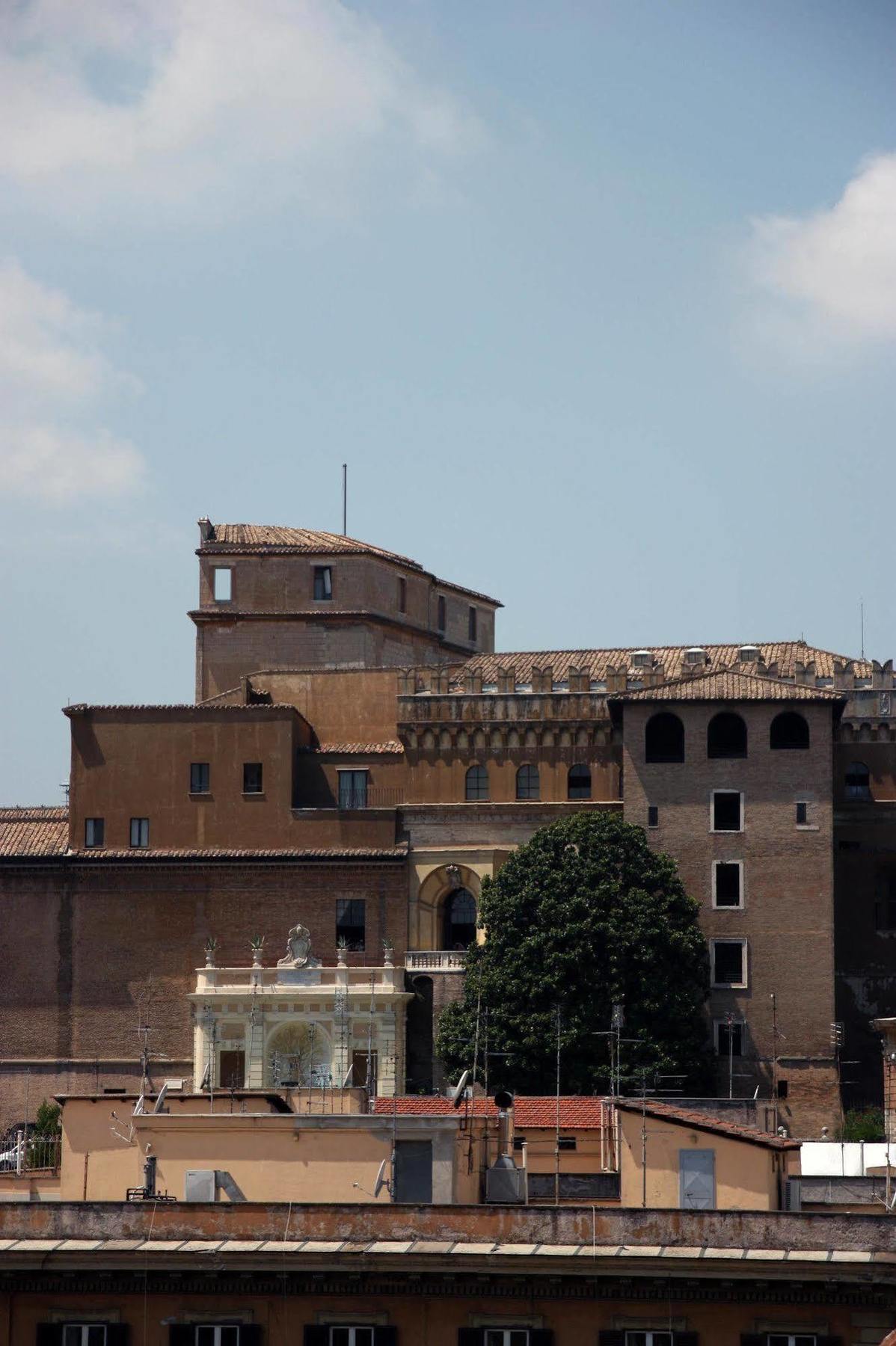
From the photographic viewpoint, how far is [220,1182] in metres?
41.6

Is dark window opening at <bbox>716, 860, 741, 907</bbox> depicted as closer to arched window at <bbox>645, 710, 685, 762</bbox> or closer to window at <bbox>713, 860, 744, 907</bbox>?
window at <bbox>713, 860, 744, 907</bbox>

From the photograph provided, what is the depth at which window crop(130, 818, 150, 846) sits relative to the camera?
80.9 meters

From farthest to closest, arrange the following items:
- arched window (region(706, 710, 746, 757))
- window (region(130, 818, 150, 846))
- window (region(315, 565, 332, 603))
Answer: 1. window (region(315, 565, 332, 603))
2. window (region(130, 818, 150, 846))
3. arched window (region(706, 710, 746, 757))

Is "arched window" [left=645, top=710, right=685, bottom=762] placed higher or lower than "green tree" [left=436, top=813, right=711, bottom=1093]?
higher

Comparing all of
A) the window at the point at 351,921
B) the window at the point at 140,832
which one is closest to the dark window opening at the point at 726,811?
the window at the point at 351,921

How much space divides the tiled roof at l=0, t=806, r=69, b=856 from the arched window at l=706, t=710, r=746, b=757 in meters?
18.6

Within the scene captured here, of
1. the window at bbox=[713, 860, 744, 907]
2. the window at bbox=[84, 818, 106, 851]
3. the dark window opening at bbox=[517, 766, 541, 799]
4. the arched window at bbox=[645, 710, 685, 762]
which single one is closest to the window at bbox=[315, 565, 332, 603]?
the window at bbox=[84, 818, 106, 851]

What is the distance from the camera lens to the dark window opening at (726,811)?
76.1m

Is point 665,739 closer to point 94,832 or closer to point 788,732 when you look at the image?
point 788,732

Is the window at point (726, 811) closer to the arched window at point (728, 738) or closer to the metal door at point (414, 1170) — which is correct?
the arched window at point (728, 738)

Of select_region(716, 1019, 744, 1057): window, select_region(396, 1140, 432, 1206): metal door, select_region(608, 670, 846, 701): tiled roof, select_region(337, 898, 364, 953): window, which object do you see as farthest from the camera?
select_region(337, 898, 364, 953): window

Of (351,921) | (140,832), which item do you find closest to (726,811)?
(351,921)

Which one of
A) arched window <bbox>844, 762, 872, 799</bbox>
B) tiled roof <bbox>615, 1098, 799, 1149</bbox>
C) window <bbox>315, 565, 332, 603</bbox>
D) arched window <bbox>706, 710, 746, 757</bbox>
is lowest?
tiled roof <bbox>615, 1098, 799, 1149</bbox>

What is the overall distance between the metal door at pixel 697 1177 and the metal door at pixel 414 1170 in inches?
161
